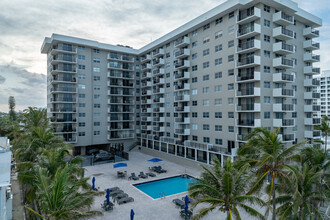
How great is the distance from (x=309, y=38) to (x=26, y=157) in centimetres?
4644

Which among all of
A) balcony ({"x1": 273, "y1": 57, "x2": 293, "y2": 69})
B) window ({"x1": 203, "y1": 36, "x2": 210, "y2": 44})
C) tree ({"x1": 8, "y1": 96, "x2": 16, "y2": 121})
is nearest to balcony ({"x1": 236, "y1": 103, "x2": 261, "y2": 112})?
balcony ({"x1": 273, "y1": 57, "x2": 293, "y2": 69})

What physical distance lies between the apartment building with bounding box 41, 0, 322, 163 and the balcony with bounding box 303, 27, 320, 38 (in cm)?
15

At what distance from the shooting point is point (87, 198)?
11.4 m

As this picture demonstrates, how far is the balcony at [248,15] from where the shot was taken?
30.2 metres

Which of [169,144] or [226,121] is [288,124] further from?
[169,144]

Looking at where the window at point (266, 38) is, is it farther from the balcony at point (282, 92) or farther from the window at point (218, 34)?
the balcony at point (282, 92)

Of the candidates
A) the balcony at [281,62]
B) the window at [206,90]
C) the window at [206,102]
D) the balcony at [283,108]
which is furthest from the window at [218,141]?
the balcony at [281,62]

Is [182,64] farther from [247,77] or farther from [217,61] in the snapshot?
[247,77]

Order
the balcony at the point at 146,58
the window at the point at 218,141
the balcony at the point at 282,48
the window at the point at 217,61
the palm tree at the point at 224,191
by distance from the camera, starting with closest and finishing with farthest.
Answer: the palm tree at the point at 224,191
the balcony at the point at 282,48
the window at the point at 218,141
the window at the point at 217,61
the balcony at the point at 146,58

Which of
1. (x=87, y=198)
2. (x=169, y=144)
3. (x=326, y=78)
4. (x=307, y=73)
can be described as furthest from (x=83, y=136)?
(x=326, y=78)

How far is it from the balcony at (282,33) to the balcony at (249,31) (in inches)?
132

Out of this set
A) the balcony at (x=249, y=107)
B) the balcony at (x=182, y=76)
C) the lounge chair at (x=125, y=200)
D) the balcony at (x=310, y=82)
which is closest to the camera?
the lounge chair at (x=125, y=200)

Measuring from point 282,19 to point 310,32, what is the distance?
9097 mm

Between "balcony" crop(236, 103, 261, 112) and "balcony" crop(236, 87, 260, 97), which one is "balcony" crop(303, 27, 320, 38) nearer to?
"balcony" crop(236, 87, 260, 97)
